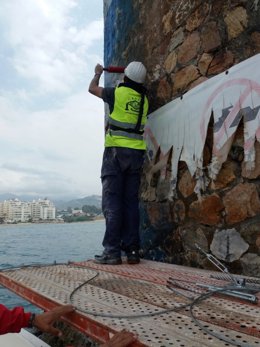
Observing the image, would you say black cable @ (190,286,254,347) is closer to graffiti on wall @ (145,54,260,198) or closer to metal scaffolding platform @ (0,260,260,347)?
metal scaffolding platform @ (0,260,260,347)

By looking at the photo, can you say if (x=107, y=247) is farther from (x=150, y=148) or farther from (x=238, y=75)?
(x=238, y=75)

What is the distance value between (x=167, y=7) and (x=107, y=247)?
2612 millimetres

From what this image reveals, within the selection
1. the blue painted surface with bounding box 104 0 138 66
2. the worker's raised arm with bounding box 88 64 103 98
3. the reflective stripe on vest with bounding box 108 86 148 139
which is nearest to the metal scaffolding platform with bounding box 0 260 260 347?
the reflective stripe on vest with bounding box 108 86 148 139

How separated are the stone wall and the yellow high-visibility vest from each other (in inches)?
17.6

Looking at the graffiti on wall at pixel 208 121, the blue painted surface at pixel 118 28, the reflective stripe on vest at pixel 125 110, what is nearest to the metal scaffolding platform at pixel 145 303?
the graffiti on wall at pixel 208 121

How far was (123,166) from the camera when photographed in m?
3.61

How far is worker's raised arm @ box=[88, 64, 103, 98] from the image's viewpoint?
382 cm

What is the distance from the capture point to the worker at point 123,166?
141 inches

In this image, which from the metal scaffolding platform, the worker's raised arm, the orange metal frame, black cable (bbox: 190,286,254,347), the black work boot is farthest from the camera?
the worker's raised arm

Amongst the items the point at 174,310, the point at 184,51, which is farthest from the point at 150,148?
the point at 174,310

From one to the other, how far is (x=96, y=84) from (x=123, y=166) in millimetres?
990

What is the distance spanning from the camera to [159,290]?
2.24 meters

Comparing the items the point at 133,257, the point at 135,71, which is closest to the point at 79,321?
the point at 133,257

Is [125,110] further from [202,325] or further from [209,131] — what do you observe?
[202,325]
